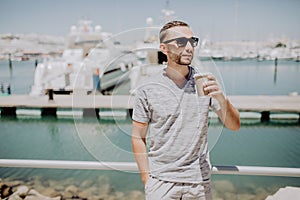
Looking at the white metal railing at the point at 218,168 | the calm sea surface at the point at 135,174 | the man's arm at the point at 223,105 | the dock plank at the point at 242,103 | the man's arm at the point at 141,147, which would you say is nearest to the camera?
the man's arm at the point at 223,105

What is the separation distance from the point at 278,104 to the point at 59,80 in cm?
1200

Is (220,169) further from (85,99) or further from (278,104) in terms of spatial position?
(278,104)

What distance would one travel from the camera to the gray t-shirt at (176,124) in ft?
4.30

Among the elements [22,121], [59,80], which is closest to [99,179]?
[22,121]

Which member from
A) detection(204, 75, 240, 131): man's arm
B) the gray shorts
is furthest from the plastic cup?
the gray shorts

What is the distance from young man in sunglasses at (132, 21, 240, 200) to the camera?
1307mm

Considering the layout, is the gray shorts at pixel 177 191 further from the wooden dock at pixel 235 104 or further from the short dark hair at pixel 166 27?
the wooden dock at pixel 235 104

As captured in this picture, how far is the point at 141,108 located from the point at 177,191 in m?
0.38

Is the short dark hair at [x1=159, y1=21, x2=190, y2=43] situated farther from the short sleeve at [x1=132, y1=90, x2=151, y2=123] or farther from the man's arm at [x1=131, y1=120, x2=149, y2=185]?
the man's arm at [x1=131, y1=120, x2=149, y2=185]

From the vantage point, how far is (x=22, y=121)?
14.2 meters

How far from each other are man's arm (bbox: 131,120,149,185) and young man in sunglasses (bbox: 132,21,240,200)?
28 mm

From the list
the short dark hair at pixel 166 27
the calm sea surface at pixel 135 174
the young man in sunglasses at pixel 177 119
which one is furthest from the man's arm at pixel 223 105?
the calm sea surface at pixel 135 174

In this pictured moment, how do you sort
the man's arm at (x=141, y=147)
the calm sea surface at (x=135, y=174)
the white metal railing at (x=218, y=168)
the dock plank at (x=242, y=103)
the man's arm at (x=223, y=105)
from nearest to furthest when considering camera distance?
the man's arm at (x=223, y=105)
the man's arm at (x=141, y=147)
the white metal railing at (x=218, y=168)
the calm sea surface at (x=135, y=174)
the dock plank at (x=242, y=103)

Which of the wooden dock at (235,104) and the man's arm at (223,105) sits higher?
the man's arm at (223,105)
